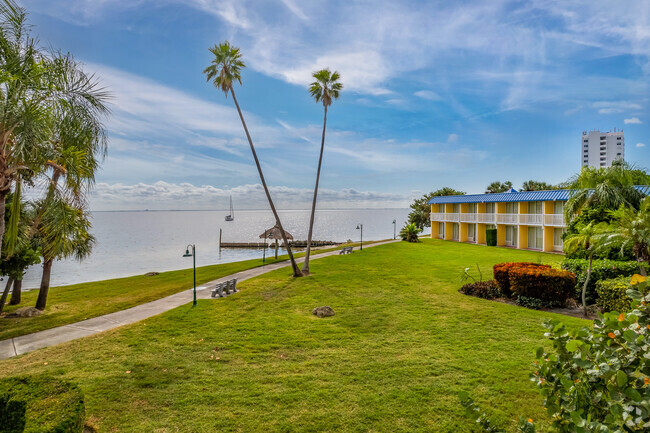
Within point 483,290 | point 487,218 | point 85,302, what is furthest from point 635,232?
point 487,218

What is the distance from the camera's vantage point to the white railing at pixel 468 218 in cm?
3681

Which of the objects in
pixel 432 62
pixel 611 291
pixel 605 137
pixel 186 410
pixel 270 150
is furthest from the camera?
pixel 605 137

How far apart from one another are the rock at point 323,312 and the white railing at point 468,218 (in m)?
29.1

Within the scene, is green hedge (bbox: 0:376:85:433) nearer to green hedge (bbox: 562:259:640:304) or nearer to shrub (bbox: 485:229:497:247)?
green hedge (bbox: 562:259:640:304)

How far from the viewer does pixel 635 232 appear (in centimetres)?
996

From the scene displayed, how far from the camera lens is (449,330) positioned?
33.5 ft

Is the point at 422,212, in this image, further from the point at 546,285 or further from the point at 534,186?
the point at 546,285

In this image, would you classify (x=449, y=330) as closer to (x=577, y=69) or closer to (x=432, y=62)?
(x=432, y=62)

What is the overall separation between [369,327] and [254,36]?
17.1 metres

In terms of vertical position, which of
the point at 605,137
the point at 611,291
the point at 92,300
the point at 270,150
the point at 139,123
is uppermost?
the point at 605,137

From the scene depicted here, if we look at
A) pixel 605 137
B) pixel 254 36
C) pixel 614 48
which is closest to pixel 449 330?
pixel 254 36

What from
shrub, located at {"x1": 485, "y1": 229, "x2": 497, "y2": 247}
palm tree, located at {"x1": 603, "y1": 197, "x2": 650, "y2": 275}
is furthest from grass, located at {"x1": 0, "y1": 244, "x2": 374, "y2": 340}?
shrub, located at {"x1": 485, "y1": 229, "x2": 497, "y2": 247}

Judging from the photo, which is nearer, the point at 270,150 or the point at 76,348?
the point at 76,348

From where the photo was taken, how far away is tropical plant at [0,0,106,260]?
5.38 meters
